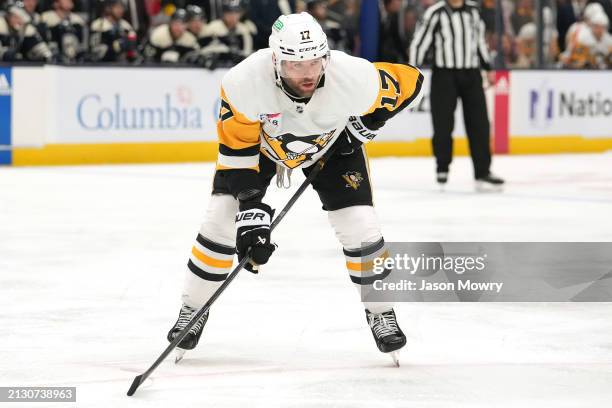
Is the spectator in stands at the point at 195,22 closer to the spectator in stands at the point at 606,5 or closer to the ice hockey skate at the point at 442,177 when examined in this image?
the ice hockey skate at the point at 442,177

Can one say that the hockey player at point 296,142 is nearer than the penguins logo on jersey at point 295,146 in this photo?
Yes

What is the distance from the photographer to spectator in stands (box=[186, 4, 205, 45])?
11250 millimetres

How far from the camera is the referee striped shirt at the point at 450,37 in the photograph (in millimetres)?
8578

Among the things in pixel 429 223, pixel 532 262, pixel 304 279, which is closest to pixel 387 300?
pixel 304 279

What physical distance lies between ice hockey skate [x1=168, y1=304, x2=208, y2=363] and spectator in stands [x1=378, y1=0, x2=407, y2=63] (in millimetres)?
8507

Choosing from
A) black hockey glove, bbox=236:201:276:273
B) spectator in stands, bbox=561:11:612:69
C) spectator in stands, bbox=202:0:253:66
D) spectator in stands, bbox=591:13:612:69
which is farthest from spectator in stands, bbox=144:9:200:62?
black hockey glove, bbox=236:201:276:273

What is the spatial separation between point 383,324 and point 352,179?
0.42m

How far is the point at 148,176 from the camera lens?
9617 mm

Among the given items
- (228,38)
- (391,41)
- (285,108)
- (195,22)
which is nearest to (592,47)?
(391,41)

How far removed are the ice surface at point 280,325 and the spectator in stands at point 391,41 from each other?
468 cm

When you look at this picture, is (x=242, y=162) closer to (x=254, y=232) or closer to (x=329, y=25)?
(x=254, y=232)

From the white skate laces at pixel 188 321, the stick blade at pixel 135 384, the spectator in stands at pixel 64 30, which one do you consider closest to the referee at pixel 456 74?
the spectator in stands at pixel 64 30

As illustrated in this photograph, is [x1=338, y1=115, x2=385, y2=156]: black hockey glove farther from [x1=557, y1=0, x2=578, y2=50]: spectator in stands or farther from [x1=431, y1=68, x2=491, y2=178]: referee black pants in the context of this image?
[x1=557, y1=0, x2=578, y2=50]: spectator in stands

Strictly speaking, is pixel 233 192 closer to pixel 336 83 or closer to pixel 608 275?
pixel 336 83
